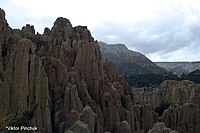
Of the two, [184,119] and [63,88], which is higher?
[63,88]

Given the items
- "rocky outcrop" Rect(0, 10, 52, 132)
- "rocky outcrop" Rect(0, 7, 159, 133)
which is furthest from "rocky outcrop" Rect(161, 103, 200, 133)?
"rocky outcrop" Rect(0, 10, 52, 132)

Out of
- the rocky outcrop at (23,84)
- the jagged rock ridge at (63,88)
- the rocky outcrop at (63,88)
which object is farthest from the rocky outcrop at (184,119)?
the rocky outcrop at (23,84)

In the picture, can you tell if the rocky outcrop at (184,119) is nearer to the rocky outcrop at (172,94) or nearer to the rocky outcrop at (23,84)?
the rocky outcrop at (23,84)

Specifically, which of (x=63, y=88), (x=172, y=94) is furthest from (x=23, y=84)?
(x=172, y=94)

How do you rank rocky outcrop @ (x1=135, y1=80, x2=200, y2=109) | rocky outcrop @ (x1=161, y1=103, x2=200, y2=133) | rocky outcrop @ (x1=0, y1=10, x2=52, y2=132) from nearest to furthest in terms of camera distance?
rocky outcrop @ (x1=0, y1=10, x2=52, y2=132) → rocky outcrop @ (x1=161, y1=103, x2=200, y2=133) → rocky outcrop @ (x1=135, y1=80, x2=200, y2=109)

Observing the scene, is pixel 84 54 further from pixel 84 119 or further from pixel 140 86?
pixel 140 86

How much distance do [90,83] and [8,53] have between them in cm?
1390

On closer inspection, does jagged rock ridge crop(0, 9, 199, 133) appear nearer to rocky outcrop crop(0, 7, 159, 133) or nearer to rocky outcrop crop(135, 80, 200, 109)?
rocky outcrop crop(0, 7, 159, 133)

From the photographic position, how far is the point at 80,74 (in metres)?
52.4

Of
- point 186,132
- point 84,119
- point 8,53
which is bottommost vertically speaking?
point 186,132

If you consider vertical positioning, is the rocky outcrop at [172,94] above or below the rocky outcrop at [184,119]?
above

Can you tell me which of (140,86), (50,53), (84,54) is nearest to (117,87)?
(84,54)

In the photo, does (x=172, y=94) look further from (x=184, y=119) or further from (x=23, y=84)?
(x=23, y=84)

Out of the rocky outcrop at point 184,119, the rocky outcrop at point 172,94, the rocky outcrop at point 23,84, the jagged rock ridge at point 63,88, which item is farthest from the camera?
the rocky outcrop at point 172,94
